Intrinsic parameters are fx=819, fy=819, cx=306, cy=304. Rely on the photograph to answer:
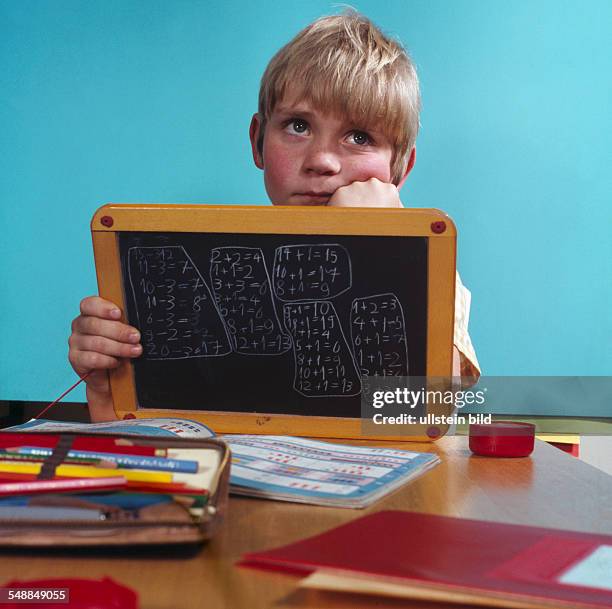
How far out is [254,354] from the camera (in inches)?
36.0

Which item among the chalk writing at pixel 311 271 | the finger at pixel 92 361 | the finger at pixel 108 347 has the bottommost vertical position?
the finger at pixel 92 361

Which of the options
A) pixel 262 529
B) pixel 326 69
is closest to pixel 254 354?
pixel 262 529

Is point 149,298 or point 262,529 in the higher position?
point 149,298

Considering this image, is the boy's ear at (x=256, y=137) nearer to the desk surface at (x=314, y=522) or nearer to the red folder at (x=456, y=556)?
the desk surface at (x=314, y=522)

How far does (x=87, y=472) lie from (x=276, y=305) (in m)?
0.45

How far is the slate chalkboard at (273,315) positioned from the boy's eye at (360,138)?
0.44 meters

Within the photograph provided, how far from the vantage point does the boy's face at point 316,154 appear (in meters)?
1.26

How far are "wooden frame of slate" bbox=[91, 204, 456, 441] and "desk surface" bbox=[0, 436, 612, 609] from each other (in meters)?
0.14

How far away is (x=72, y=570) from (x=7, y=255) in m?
2.30

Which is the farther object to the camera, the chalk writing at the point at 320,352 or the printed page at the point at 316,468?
the chalk writing at the point at 320,352

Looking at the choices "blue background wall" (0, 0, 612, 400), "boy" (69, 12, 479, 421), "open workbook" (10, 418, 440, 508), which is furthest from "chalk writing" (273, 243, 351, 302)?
"blue background wall" (0, 0, 612, 400)

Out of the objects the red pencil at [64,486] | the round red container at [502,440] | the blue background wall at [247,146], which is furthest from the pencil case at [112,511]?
the blue background wall at [247,146]

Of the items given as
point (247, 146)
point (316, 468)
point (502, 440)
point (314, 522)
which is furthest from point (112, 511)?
point (247, 146)

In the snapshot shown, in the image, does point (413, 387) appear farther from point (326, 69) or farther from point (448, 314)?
point (326, 69)
